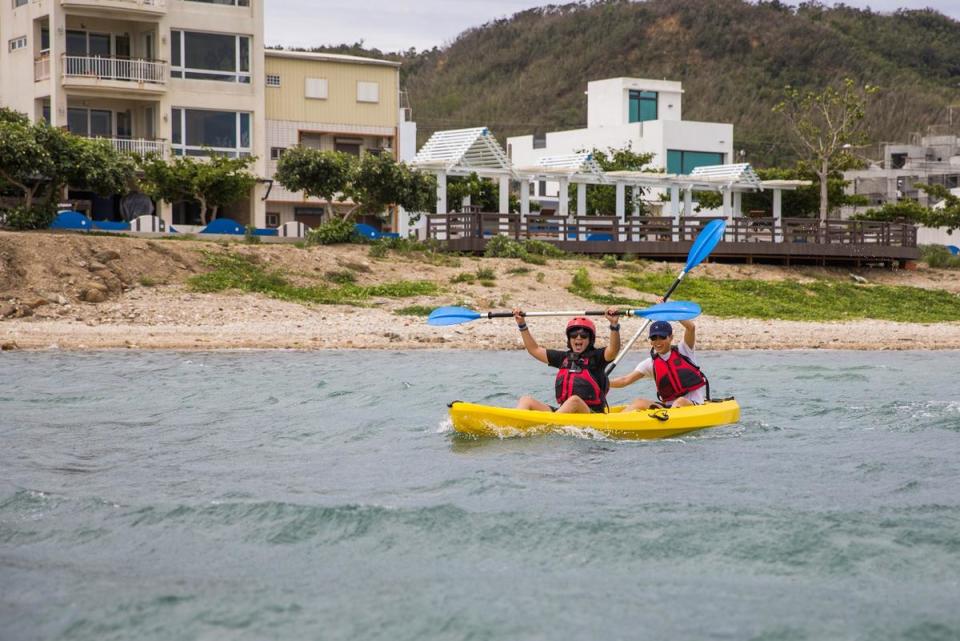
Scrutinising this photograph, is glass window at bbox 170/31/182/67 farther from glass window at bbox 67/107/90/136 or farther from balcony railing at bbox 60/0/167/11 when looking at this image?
glass window at bbox 67/107/90/136

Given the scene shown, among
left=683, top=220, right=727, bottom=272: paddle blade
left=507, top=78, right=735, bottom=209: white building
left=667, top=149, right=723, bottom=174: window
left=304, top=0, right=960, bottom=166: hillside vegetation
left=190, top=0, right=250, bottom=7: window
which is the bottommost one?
left=683, top=220, right=727, bottom=272: paddle blade

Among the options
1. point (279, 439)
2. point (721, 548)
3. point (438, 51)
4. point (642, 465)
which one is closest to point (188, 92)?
point (279, 439)

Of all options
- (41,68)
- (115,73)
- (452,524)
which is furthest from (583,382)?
(41,68)

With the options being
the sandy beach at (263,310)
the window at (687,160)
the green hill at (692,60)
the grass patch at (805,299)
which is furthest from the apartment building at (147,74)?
the green hill at (692,60)

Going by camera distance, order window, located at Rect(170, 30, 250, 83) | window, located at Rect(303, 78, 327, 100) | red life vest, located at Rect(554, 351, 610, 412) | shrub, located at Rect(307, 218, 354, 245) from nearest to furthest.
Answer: red life vest, located at Rect(554, 351, 610, 412), shrub, located at Rect(307, 218, 354, 245), window, located at Rect(170, 30, 250, 83), window, located at Rect(303, 78, 327, 100)

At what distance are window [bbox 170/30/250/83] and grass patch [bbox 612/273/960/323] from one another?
16.1m

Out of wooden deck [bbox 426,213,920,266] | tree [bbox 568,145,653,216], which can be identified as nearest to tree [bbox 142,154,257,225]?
wooden deck [bbox 426,213,920,266]

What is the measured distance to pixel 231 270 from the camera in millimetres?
26406

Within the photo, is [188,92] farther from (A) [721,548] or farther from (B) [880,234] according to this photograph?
(A) [721,548]

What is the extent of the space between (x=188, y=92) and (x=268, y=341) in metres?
19.4

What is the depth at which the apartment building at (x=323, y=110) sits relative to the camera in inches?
1628

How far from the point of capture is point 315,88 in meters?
42.1

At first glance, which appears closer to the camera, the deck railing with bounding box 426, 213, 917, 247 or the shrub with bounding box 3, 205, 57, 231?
the shrub with bounding box 3, 205, 57, 231

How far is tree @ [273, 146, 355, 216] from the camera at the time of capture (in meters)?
33.0
